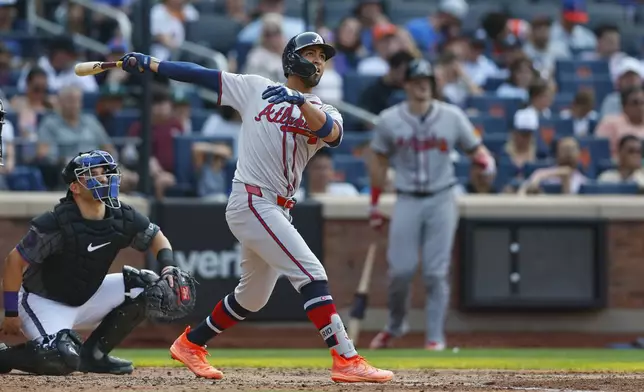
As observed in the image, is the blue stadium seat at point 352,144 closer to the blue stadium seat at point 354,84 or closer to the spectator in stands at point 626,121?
the blue stadium seat at point 354,84

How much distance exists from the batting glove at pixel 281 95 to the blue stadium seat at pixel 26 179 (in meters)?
5.73

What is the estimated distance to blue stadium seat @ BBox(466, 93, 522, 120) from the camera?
545 inches

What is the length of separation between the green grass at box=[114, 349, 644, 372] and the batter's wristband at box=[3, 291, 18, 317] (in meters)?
1.81

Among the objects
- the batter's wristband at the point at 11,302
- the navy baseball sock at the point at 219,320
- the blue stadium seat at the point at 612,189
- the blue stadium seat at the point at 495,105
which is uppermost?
the blue stadium seat at the point at 495,105

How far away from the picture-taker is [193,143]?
39.4 feet

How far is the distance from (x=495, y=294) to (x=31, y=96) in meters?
4.59

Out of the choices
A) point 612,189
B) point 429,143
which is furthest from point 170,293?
point 612,189

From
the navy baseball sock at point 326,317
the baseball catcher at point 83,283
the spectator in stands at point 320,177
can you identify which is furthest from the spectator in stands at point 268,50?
the navy baseball sock at point 326,317

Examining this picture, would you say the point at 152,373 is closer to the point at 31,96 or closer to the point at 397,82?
the point at 31,96

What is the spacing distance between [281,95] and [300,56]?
21.2 inches

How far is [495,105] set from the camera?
13.9 metres

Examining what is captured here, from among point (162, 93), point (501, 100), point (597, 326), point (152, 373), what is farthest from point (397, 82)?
point (152, 373)

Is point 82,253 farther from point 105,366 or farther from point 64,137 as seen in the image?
point 64,137

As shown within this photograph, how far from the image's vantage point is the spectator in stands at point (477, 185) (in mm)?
12102
